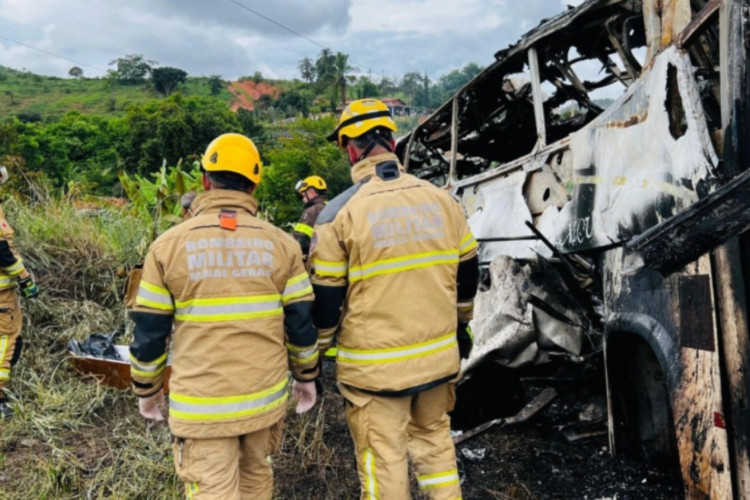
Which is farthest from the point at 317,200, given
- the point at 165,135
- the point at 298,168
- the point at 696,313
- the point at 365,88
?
the point at 365,88

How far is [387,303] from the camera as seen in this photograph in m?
2.05

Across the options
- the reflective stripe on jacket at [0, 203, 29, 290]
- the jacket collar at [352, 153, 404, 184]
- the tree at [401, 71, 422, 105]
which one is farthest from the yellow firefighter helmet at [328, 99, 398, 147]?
the tree at [401, 71, 422, 105]

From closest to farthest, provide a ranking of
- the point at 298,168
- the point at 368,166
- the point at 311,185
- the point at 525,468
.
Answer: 1. the point at 368,166
2. the point at 525,468
3. the point at 311,185
4. the point at 298,168

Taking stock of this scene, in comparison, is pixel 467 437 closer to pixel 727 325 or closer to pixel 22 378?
pixel 727 325

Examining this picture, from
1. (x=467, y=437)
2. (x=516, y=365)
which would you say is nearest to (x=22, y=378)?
(x=467, y=437)

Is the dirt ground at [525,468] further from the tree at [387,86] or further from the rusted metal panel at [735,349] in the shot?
the tree at [387,86]

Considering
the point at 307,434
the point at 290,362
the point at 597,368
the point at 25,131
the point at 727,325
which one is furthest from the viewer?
the point at 25,131

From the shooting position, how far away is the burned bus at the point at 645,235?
1.46 m

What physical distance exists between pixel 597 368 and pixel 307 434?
173 centimetres

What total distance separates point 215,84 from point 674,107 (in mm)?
75404

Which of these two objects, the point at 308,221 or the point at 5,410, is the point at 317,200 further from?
the point at 5,410

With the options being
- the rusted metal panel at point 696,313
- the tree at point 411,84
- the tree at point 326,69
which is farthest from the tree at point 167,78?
the rusted metal panel at point 696,313

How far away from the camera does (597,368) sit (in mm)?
2852

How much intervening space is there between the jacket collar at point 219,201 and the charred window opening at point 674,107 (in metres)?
1.55
